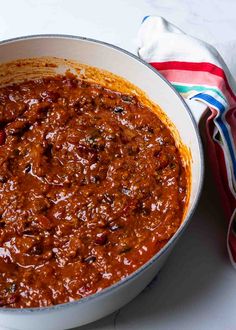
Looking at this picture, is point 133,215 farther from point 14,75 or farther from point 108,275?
point 14,75

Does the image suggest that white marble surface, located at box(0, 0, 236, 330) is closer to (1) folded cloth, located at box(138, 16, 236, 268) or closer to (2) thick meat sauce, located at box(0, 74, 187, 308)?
(1) folded cloth, located at box(138, 16, 236, 268)

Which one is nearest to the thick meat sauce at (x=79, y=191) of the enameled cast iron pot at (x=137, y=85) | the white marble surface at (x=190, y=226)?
the enameled cast iron pot at (x=137, y=85)

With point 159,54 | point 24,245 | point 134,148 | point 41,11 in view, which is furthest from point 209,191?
point 41,11

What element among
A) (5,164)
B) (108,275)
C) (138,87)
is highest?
(138,87)

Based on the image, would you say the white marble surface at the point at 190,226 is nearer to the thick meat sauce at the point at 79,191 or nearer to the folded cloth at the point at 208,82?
the folded cloth at the point at 208,82

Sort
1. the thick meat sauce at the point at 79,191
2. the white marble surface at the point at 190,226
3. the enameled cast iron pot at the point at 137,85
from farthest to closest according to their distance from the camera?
the white marble surface at the point at 190,226 < the thick meat sauce at the point at 79,191 < the enameled cast iron pot at the point at 137,85

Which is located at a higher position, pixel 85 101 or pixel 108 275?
pixel 85 101

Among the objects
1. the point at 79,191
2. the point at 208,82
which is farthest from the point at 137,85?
the point at 79,191

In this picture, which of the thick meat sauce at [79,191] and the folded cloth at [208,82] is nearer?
the thick meat sauce at [79,191]
